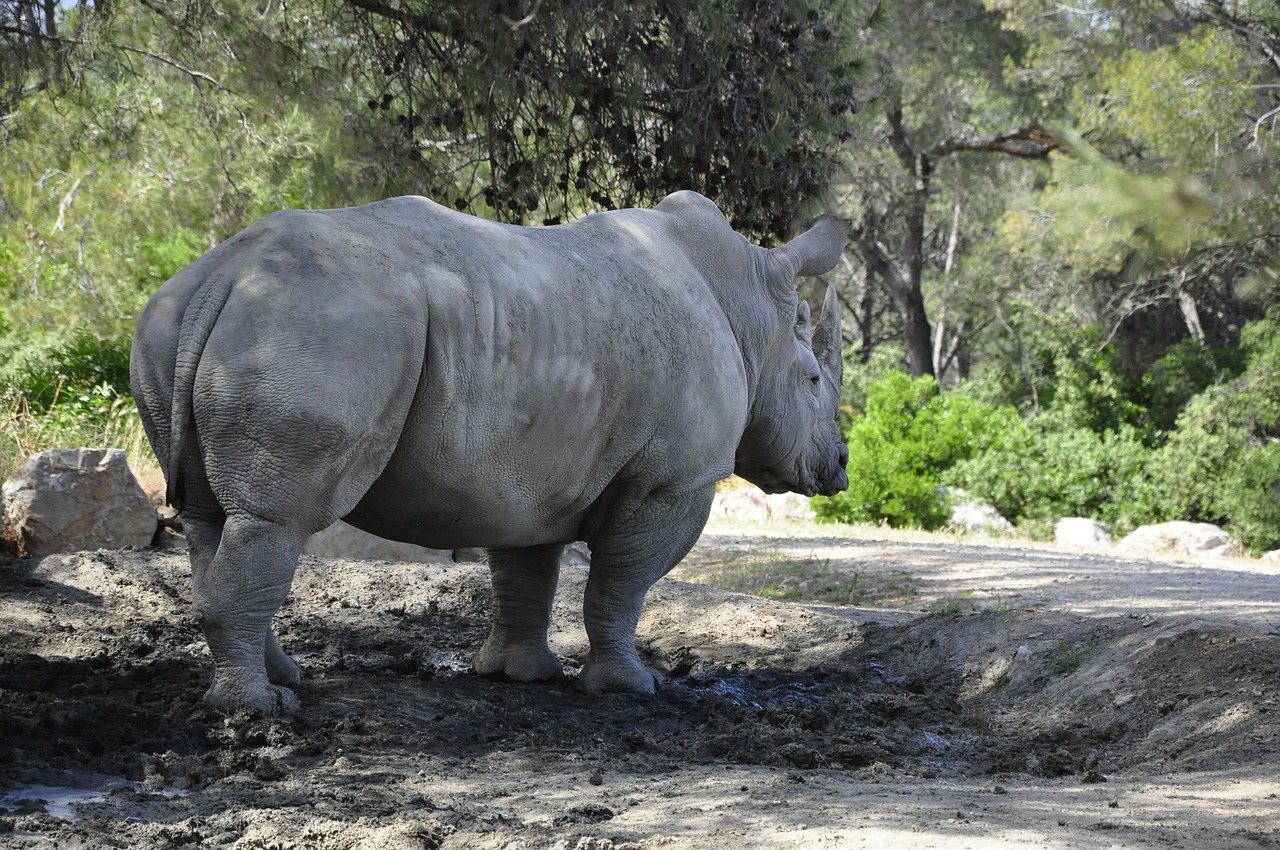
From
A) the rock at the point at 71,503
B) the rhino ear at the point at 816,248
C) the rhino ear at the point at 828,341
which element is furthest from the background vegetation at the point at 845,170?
the rock at the point at 71,503

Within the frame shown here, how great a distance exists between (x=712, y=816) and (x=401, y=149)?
549cm

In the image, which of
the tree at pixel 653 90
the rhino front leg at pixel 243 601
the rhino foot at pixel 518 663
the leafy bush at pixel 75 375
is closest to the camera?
the rhino front leg at pixel 243 601

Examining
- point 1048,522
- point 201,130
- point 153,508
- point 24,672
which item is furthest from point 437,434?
point 1048,522

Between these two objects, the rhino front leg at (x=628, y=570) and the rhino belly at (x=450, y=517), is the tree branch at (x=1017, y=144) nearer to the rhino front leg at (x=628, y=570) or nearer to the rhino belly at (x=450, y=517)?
the rhino front leg at (x=628, y=570)

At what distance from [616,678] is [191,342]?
2413 mm

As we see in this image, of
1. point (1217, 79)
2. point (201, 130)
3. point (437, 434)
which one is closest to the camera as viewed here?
point (437, 434)

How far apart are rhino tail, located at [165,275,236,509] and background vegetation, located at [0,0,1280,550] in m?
2.71

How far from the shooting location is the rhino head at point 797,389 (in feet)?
21.9

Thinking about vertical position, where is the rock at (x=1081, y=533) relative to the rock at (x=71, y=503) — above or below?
below

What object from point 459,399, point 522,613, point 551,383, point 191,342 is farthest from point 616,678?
point 191,342

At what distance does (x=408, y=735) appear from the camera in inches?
194

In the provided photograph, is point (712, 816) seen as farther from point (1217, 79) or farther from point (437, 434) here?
point (1217, 79)

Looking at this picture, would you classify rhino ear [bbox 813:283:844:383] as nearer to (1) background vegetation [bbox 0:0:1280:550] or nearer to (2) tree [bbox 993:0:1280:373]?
(1) background vegetation [bbox 0:0:1280:550]

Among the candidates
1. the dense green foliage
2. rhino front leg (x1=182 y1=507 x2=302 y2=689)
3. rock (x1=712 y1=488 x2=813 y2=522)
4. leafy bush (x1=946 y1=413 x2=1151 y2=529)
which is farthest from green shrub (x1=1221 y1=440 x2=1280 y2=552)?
rhino front leg (x1=182 y1=507 x2=302 y2=689)
